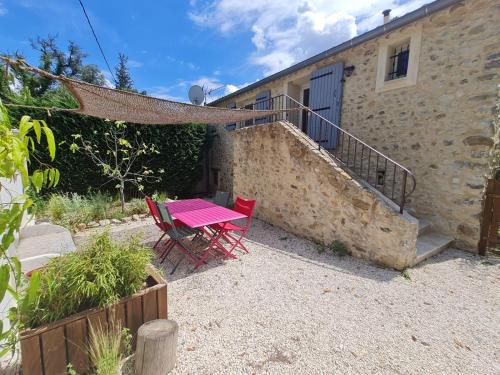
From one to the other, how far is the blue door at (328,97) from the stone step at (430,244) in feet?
8.78

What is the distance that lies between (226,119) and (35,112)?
17.3 ft

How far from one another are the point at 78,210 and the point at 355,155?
251 inches

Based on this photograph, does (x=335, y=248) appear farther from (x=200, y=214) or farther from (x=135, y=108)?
(x=135, y=108)

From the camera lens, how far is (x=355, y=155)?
465cm

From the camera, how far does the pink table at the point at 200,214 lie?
3.31 metres

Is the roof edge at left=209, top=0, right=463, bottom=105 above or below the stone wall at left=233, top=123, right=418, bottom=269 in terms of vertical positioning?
above

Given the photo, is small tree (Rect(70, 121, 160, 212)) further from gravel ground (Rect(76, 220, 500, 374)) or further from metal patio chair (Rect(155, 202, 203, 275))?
gravel ground (Rect(76, 220, 500, 374))

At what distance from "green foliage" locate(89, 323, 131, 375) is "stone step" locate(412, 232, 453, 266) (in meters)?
3.75

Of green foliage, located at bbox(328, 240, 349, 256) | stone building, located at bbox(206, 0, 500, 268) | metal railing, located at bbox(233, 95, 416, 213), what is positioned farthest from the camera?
metal railing, located at bbox(233, 95, 416, 213)

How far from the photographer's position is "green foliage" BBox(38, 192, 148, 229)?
5230 millimetres

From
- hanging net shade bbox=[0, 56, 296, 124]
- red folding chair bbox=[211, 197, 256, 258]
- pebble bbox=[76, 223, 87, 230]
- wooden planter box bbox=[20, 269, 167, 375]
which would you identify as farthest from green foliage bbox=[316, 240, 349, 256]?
pebble bbox=[76, 223, 87, 230]

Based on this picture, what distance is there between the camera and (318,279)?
122 inches

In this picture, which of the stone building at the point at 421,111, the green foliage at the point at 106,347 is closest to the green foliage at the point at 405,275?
the stone building at the point at 421,111

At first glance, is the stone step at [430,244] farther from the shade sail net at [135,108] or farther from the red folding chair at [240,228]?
the shade sail net at [135,108]
